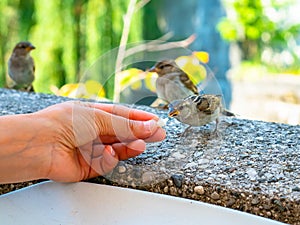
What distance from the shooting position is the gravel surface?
1.87 ft

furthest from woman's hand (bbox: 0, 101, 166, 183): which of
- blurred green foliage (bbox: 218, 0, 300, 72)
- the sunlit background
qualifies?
blurred green foliage (bbox: 218, 0, 300, 72)

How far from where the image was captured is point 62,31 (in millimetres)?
3082

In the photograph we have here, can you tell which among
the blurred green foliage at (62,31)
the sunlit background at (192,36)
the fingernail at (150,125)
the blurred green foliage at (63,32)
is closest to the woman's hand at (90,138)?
the fingernail at (150,125)

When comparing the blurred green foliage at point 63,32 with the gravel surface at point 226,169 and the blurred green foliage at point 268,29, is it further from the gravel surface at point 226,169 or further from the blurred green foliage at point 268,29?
the gravel surface at point 226,169

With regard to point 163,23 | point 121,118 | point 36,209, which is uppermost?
point 163,23

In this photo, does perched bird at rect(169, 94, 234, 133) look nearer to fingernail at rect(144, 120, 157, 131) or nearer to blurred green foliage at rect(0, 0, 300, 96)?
fingernail at rect(144, 120, 157, 131)

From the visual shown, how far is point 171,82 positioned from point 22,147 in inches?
18.8

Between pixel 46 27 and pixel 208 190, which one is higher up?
pixel 46 27

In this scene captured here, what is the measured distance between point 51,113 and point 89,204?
0.13m

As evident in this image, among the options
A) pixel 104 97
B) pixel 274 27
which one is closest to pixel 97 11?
pixel 274 27

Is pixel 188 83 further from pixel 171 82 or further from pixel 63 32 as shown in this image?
pixel 63 32

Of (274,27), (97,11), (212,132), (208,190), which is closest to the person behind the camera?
(208,190)

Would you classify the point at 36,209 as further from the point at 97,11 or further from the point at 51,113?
Answer: the point at 97,11

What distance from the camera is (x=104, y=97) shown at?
0.89 meters
